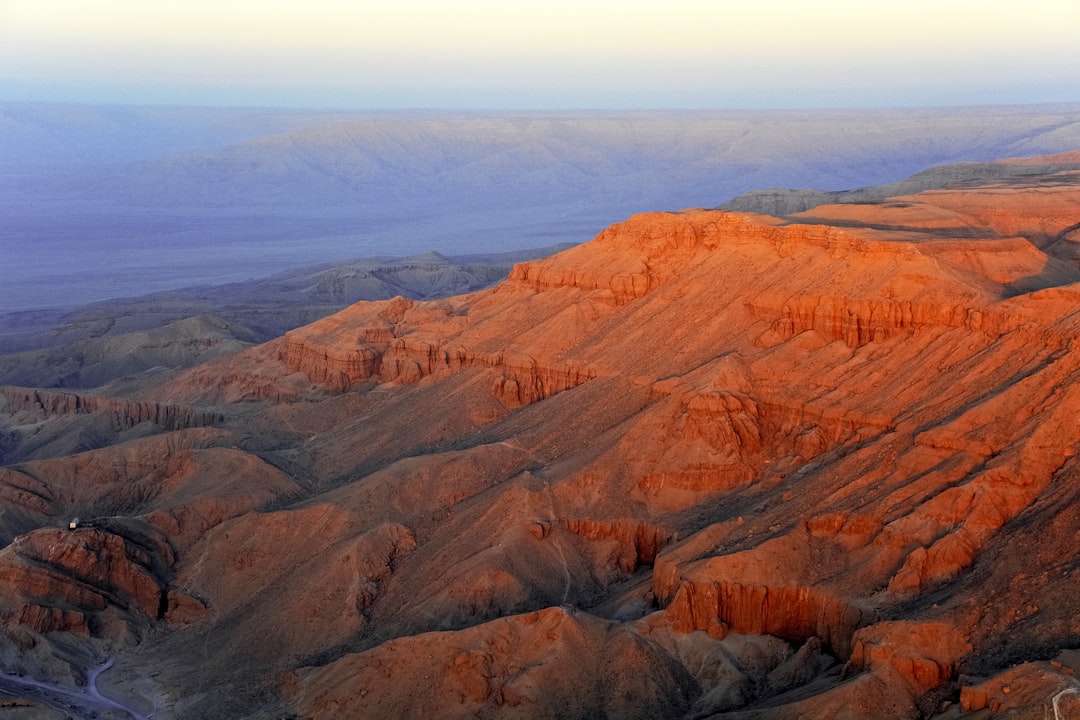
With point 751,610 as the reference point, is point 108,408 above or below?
below

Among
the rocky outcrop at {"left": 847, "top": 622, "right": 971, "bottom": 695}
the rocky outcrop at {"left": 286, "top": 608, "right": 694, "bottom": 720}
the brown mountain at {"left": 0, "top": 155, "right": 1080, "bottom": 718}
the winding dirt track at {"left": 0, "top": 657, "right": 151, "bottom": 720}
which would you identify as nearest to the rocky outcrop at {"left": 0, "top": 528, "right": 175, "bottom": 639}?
the brown mountain at {"left": 0, "top": 155, "right": 1080, "bottom": 718}

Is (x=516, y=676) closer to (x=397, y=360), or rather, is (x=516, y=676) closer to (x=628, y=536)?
(x=628, y=536)

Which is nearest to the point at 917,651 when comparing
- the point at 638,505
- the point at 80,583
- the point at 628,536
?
the point at 628,536

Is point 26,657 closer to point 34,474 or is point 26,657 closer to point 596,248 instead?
point 34,474

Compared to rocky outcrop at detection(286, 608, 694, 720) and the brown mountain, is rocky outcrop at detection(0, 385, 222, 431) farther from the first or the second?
rocky outcrop at detection(286, 608, 694, 720)

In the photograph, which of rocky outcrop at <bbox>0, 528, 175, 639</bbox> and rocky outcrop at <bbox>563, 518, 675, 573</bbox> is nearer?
rocky outcrop at <bbox>563, 518, 675, 573</bbox>

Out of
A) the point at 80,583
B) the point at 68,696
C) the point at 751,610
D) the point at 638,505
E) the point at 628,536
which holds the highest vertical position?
the point at 638,505

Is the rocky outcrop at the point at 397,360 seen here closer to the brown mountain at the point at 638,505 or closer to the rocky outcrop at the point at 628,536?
the brown mountain at the point at 638,505
